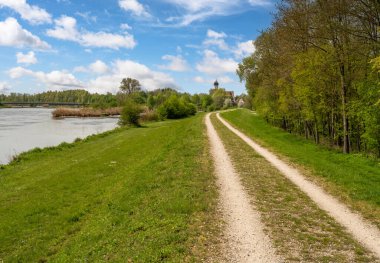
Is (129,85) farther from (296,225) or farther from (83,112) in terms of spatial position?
(296,225)

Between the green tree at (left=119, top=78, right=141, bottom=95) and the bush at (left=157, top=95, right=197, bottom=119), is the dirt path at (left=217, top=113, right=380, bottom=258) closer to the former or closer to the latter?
the bush at (left=157, top=95, right=197, bottom=119)

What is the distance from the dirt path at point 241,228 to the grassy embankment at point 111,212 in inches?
19.0

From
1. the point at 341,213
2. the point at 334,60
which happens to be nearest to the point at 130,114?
the point at 334,60

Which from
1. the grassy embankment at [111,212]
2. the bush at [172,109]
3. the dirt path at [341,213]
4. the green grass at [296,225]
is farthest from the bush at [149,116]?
the green grass at [296,225]

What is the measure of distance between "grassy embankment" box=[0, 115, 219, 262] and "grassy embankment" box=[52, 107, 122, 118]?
3017 inches

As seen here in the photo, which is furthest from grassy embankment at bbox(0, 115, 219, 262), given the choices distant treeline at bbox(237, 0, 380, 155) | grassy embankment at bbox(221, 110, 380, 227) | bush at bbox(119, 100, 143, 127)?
bush at bbox(119, 100, 143, 127)

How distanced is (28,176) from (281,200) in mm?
15793

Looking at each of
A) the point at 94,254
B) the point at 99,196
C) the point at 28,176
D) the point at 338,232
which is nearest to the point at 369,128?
the point at 338,232

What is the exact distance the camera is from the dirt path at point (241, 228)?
752 cm

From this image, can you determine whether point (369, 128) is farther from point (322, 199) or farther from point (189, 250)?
point (189, 250)

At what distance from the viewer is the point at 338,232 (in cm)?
870

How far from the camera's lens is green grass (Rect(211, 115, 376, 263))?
7.56 meters

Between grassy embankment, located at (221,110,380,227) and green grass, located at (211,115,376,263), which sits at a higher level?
grassy embankment, located at (221,110,380,227)

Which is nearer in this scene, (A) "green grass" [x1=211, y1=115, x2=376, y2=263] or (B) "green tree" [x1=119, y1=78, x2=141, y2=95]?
(A) "green grass" [x1=211, y1=115, x2=376, y2=263]
